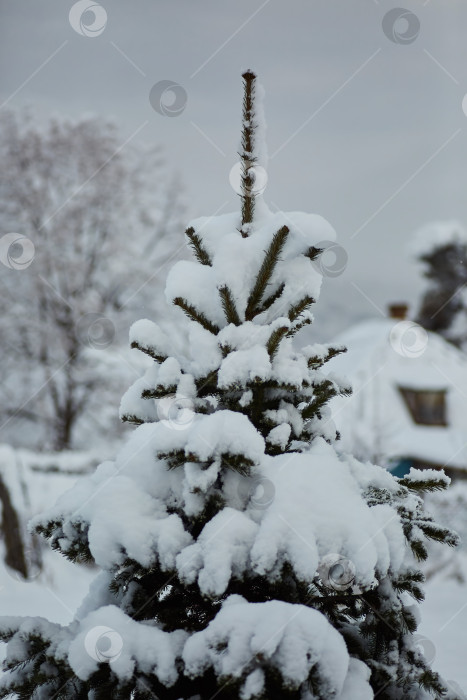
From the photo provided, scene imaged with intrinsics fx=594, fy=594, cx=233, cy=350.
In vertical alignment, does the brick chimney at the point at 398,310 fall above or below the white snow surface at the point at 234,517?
above

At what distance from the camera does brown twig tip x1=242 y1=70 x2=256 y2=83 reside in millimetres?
1883

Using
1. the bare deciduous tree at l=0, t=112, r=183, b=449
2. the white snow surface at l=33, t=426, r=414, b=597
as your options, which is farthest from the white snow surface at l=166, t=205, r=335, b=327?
the bare deciduous tree at l=0, t=112, r=183, b=449

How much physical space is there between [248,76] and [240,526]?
1.38m

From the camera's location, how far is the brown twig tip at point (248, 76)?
1883 millimetres

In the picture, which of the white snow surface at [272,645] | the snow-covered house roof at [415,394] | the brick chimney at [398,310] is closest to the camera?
the white snow surface at [272,645]

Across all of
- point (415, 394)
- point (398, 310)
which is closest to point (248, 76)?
point (415, 394)

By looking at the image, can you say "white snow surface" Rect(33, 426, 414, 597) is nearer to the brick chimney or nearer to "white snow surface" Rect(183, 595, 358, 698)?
"white snow surface" Rect(183, 595, 358, 698)

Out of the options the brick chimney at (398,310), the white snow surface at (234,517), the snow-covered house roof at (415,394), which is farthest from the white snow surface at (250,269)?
the brick chimney at (398,310)

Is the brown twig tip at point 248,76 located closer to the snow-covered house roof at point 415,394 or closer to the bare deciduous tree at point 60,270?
the snow-covered house roof at point 415,394

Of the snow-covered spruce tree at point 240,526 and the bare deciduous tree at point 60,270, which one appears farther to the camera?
the bare deciduous tree at point 60,270

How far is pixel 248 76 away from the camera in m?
1.89

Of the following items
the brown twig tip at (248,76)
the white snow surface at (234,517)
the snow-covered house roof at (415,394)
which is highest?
the brown twig tip at (248,76)

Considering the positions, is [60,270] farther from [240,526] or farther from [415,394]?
[240,526]

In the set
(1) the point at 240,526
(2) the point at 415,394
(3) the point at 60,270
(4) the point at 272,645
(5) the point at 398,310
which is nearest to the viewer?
(4) the point at 272,645
